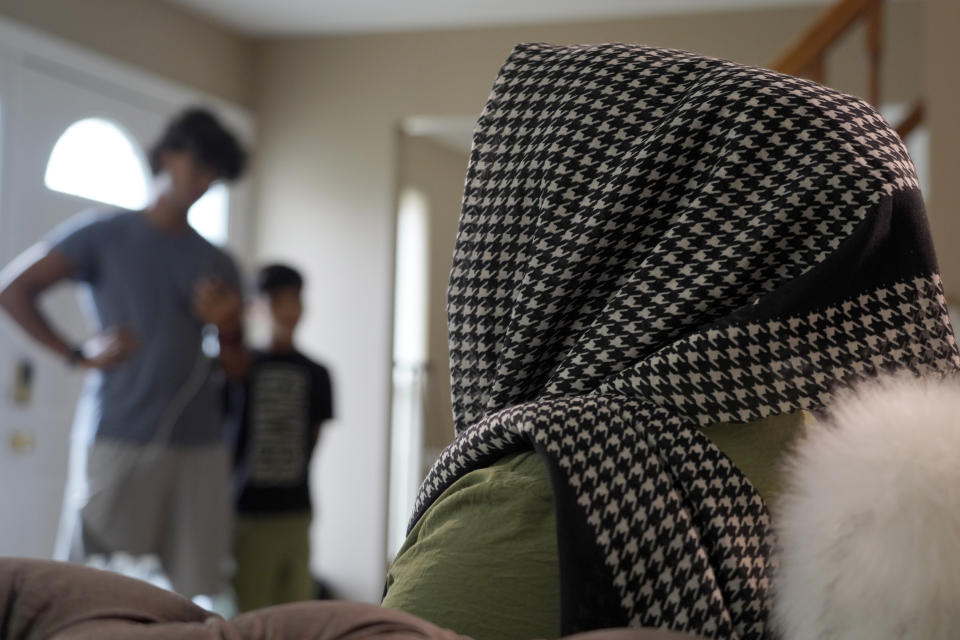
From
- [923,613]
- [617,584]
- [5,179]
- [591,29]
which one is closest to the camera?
[923,613]

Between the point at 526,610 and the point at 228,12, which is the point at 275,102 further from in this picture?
the point at 526,610

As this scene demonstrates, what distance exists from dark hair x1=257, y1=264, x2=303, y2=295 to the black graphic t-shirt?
0.78ft

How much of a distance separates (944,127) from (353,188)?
2.73m

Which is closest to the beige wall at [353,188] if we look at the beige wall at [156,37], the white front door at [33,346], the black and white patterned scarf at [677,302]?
the beige wall at [156,37]

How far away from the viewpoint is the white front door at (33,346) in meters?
3.51

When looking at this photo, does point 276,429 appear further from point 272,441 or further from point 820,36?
point 820,36

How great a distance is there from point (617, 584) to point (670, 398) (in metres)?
0.11

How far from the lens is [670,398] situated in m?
0.59

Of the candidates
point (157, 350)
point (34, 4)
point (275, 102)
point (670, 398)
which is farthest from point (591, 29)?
point (670, 398)

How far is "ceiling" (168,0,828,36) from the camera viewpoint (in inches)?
168

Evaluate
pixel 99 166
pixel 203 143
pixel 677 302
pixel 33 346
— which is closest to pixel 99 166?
pixel 99 166

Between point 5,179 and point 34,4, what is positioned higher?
point 34,4

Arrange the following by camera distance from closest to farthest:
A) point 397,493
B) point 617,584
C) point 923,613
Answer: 1. point 923,613
2. point 617,584
3. point 397,493

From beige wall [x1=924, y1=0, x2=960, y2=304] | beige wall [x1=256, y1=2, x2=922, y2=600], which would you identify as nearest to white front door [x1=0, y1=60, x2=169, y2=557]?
beige wall [x1=256, y1=2, x2=922, y2=600]
